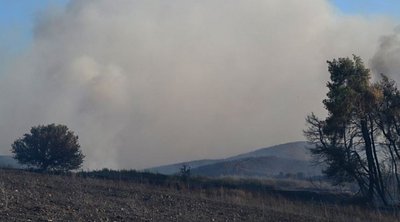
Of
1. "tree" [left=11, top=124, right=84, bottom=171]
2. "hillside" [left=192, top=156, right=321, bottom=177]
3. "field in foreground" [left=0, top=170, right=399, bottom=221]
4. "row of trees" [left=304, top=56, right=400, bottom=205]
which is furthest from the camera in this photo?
"hillside" [left=192, top=156, right=321, bottom=177]

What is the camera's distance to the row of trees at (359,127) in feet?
139

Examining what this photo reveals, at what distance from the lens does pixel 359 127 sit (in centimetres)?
4331

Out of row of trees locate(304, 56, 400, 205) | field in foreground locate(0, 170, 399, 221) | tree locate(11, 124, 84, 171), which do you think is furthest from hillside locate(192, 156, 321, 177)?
field in foreground locate(0, 170, 399, 221)

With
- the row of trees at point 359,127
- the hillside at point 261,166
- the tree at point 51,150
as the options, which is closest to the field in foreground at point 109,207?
the row of trees at point 359,127

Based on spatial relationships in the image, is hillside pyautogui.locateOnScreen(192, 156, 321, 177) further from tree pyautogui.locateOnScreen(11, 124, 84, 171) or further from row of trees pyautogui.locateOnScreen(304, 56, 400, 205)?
row of trees pyautogui.locateOnScreen(304, 56, 400, 205)

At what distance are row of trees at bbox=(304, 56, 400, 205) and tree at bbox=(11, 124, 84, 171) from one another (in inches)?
833

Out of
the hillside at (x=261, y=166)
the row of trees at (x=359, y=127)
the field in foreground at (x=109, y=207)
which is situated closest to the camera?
the field in foreground at (x=109, y=207)

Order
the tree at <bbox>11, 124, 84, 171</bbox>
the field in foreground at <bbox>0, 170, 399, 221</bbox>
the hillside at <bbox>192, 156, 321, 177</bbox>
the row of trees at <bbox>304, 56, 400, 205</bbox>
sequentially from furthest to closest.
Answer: the hillside at <bbox>192, 156, 321, 177</bbox>, the tree at <bbox>11, 124, 84, 171</bbox>, the row of trees at <bbox>304, 56, 400, 205</bbox>, the field in foreground at <bbox>0, 170, 399, 221</bbox>

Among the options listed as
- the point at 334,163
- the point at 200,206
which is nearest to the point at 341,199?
the point at 334,163

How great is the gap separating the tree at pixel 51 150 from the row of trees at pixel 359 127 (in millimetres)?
21162

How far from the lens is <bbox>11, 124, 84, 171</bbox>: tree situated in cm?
5556

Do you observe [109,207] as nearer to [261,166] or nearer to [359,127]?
[359,127]

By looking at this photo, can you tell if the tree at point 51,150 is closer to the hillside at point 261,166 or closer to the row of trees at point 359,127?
the row of trees at point 359,127

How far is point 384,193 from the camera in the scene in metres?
42.7
